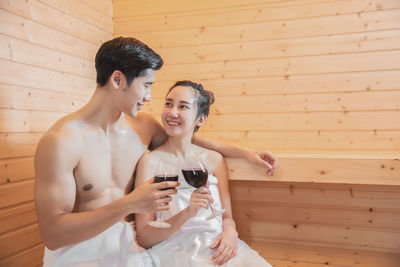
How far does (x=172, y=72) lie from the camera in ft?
8.85

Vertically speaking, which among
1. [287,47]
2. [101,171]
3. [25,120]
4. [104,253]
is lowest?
[104,253]

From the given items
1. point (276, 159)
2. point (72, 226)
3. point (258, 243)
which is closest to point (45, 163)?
point (72, 226)

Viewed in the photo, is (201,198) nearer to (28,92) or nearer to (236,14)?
(28,92)

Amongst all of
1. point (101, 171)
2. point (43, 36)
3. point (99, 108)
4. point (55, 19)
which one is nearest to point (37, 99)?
point (43, 36)

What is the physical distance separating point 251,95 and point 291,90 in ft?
0.89

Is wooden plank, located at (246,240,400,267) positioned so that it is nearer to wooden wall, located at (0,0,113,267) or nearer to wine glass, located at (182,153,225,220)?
wine glass, located at (182,153,225,220)

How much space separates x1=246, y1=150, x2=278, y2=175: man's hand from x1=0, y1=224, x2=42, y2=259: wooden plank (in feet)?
4.24

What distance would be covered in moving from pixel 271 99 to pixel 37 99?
4.82ft

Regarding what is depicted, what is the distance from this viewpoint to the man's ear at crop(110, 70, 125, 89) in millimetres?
1579

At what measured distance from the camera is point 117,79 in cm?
159

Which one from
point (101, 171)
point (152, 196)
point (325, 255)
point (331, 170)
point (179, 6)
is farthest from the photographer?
point (179, 6)

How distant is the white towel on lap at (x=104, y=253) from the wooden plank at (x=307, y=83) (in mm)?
1312

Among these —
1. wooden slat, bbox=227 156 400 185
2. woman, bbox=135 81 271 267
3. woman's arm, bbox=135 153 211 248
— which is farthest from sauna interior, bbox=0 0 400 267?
woman's arm, bbox=135 153 211 248

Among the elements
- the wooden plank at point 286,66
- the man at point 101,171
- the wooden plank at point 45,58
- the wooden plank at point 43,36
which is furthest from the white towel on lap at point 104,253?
the wooden plank at point 286,66
